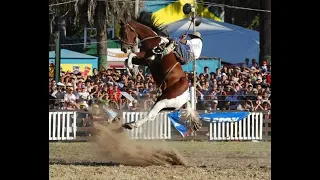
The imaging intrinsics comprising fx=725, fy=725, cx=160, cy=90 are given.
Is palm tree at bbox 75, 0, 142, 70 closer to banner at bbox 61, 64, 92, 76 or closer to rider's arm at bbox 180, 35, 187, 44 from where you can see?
banner at bbox 61, 64, 92, 76

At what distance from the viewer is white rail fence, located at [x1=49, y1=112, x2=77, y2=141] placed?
61.1ft

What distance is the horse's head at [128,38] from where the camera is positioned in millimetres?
14250

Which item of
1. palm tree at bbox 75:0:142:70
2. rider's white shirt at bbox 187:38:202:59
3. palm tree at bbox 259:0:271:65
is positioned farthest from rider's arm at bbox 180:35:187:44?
palm tree at bbox 259:0:271:65

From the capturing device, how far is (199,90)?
1847cm

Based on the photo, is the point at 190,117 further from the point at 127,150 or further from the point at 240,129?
the point at 240,129

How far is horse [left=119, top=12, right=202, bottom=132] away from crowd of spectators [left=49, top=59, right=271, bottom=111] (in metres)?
2.79

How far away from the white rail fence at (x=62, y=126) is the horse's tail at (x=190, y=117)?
405 cm

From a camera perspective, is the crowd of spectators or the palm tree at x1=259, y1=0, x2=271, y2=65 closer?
the crowd of spectators

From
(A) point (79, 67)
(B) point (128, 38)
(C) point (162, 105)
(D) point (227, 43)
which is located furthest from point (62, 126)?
(D) point (227, 43)

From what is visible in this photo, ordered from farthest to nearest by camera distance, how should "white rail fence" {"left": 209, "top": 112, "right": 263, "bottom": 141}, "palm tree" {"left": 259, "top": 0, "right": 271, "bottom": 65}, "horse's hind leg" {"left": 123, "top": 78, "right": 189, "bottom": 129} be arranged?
"palm tree" {"left": 259, "top": 0, "right": 271, "bottom": 65} → "white rail fence" {"left": 209, "top": 112, "right": 263, "bottom": 141} → "horse's hind leg" {"left": 123, "top": 78, "right": 189, "bottom": 129}

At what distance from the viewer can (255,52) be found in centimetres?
2681
